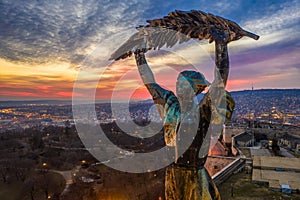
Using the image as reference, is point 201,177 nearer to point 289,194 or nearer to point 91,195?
point 289,194

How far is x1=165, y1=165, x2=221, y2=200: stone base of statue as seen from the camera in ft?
7.95

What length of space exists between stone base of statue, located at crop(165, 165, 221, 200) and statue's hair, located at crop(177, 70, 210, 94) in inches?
29.6

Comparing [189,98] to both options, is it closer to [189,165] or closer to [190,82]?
[190,82]

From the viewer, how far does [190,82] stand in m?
2.49

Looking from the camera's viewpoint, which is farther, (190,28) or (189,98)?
(189,98)

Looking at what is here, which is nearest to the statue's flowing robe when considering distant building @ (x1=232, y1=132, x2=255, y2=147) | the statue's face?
the statue's face

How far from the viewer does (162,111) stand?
2857 millimetres

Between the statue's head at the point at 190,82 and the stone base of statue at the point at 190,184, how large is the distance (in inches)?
28.5

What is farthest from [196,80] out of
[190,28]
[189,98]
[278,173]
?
[278,173]

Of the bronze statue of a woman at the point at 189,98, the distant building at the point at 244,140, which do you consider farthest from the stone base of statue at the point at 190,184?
the distant building at the point at 244,140

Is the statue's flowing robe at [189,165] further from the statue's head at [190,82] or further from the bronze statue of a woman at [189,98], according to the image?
the statue's head at [190,82]

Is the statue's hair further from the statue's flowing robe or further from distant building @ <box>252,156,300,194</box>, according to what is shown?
distant building @ <box>252,156,300,194</box>

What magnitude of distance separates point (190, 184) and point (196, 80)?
3.19 feet

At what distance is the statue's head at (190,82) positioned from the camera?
2465 millimetres
